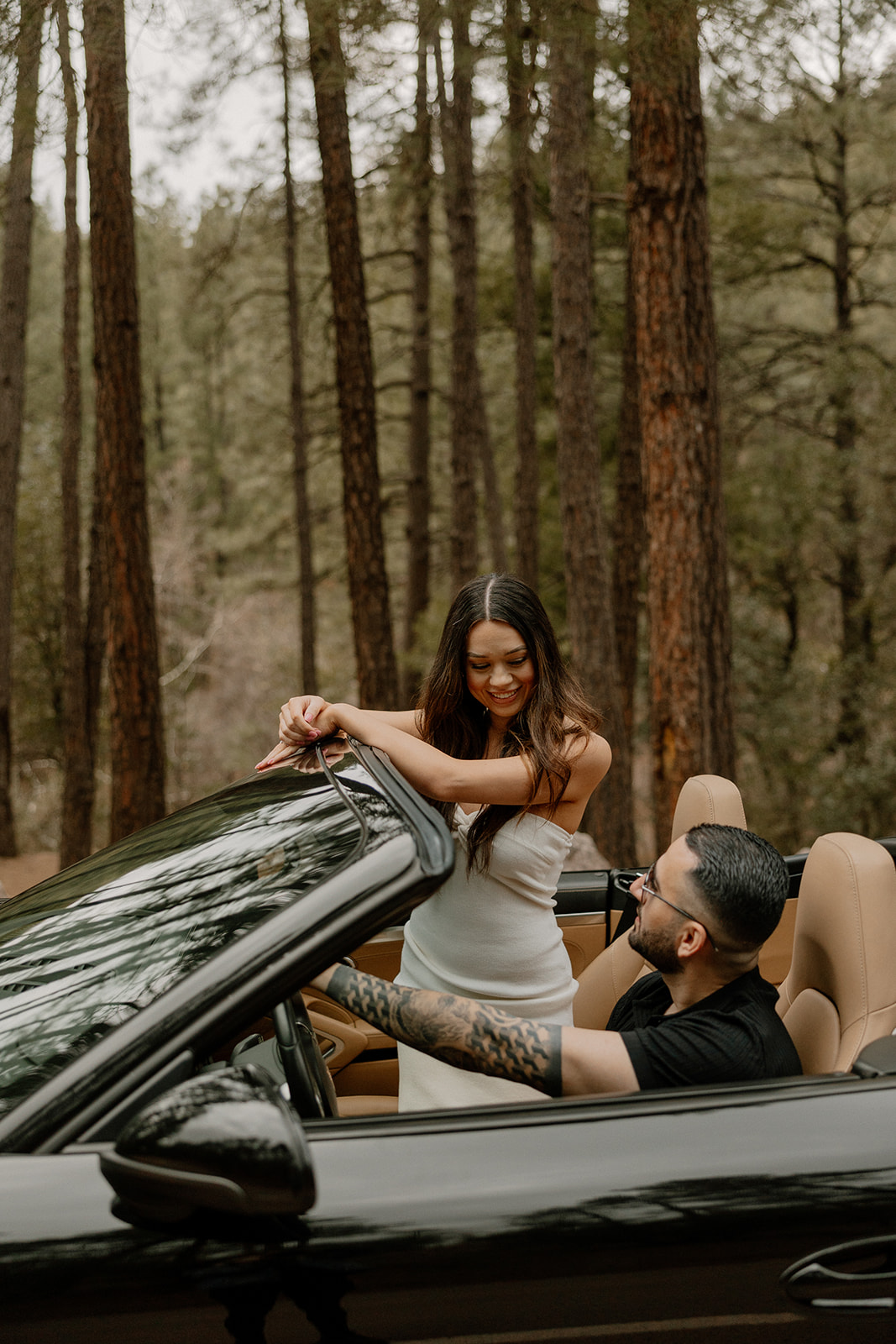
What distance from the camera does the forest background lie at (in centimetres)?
595

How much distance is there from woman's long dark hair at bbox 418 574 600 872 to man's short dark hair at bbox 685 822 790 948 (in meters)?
0.42

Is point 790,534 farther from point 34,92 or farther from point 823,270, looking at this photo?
point 34,92

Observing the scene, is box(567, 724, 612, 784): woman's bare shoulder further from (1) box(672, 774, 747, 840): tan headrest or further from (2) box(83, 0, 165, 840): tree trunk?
(2) box(83, 0, 165, 840): tree trunk

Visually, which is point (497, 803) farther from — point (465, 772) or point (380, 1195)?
point (380, 1195)

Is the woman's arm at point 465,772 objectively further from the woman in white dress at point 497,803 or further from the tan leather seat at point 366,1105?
the tan leather seat at point 366,1105

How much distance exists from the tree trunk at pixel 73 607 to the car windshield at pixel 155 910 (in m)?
11.0

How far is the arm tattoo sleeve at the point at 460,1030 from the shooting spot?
1880 mm

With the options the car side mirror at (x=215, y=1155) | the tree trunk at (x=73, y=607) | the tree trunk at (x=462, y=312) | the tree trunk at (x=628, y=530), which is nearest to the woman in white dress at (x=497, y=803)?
the car side mirror at (x=215, y=1155)

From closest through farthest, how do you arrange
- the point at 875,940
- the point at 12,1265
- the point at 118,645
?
1. the point at 12,1265
2. the point at 875,940
3. the point at 118,645

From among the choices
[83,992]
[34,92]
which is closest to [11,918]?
[83,992]

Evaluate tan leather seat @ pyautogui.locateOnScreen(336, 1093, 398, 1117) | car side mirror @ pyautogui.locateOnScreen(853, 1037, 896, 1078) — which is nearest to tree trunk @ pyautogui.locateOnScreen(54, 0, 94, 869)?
tan leather seat @ pyautogui.locateOnScreen(336, 1093, 398, 1117)

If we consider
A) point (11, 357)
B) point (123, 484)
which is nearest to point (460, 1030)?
point (123, 484)

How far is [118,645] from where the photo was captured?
848 centimetres

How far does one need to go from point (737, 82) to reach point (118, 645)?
556 cm
